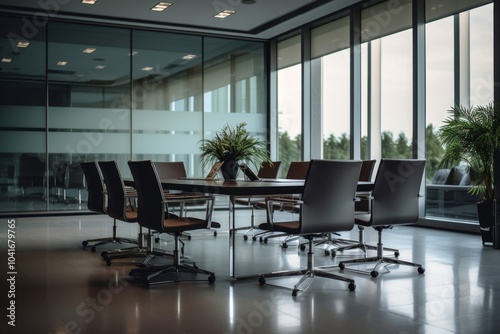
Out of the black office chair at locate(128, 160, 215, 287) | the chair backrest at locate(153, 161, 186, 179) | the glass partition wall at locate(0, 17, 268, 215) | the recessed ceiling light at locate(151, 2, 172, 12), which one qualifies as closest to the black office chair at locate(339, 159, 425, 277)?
the black office chair at locate(128, 160, 215, 287)

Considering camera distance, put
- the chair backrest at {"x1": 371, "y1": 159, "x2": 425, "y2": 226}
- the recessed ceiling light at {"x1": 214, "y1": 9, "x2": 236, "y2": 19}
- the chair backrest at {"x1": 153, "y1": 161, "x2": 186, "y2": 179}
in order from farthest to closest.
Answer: the recessed ceiling light at {"x1": 214, "y1": 9, "x2": 236, "y2": 19}
the chair backrest at {"x1": 153, "y1": 161, "x2": 186, "y2": 179}
the chair backrest at {"x1": 371, "y1": 159, "x2": 425, "y2": 226}

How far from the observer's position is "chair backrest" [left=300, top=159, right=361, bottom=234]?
3926 millimetres

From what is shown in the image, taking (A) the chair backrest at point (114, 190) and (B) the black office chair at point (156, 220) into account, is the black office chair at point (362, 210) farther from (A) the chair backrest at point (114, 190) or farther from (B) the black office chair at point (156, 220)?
(A) the chair backrest at point (114, 190)

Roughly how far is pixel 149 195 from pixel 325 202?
4.33 ft

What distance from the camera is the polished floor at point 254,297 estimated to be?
3.06m

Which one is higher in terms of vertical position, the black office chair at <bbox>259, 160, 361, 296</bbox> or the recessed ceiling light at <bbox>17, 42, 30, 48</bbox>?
the recessed ceiling light at <bbox>17, 42, 30, 48</bbox>

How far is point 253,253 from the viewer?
566cm

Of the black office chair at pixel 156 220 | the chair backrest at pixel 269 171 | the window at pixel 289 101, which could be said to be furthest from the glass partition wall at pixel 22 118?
the black office chair at pixel 156 220

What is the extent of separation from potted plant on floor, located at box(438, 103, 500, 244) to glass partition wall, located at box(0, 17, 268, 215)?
212 inches

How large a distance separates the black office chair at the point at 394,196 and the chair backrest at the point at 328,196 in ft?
1.30

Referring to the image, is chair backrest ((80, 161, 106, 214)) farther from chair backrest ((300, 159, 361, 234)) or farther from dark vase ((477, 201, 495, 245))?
dark vase ((477, 201, 495, 245))

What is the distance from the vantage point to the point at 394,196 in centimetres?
457

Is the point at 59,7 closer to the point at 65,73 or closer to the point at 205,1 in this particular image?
the point at 65,73

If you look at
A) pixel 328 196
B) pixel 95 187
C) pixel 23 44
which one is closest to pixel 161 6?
pixel 23 44
